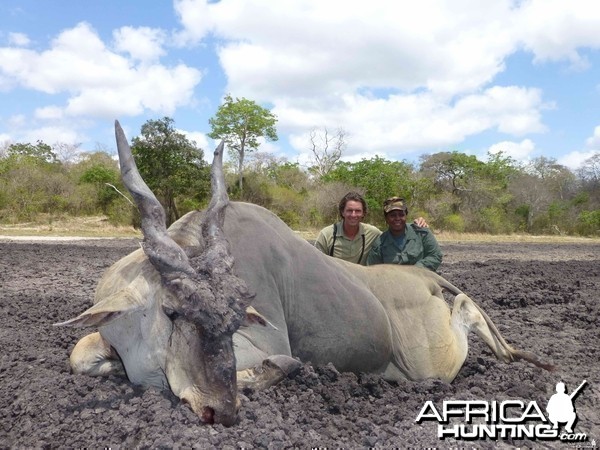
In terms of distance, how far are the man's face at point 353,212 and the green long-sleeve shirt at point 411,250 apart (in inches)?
14.8

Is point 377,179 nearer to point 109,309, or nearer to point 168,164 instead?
point 168,164

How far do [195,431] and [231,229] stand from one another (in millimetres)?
1886

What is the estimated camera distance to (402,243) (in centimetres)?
711

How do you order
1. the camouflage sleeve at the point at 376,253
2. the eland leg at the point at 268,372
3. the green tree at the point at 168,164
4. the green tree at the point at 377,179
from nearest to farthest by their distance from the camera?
the eland leg at the point at 268,372
the camouflage sleeve at the point at 376,253
the green tree at the point at 168,164
the green tree at the point at 377,179

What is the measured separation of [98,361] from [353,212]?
374cm

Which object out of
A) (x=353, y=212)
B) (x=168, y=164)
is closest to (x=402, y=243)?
(x=353, y=212)

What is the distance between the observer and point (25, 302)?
8.66 m

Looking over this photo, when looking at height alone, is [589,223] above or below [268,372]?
below

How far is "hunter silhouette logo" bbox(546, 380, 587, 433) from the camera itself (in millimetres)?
4560

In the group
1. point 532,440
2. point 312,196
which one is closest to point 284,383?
point 532,440

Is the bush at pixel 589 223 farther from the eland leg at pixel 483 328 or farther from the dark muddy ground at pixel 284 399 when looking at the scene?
the eland leg at pixel 483 328

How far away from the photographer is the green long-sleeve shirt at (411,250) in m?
7.00

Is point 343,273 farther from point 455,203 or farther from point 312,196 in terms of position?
point 455,203

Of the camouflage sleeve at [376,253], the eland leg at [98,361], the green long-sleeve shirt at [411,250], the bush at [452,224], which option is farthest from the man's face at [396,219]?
the bush at [452,224]
